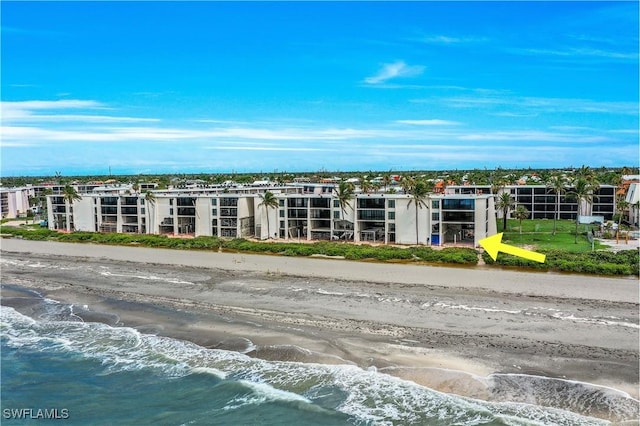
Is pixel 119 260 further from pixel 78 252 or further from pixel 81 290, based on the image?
pixel 81 290

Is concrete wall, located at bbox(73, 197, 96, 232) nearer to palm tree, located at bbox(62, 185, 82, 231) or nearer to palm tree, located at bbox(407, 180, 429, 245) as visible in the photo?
palm tree, located at bbox(62, 185, 82, 231)

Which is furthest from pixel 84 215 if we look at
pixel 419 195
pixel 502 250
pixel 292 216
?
pixel 502 250

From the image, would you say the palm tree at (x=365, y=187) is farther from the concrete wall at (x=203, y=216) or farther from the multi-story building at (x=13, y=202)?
the multi-story building at (x=13, y=202)

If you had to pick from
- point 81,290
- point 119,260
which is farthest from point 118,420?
point 119,260

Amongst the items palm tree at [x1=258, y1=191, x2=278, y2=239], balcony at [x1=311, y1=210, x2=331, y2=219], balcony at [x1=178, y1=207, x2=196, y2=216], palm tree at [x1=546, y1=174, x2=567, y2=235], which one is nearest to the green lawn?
palm tree at [x1=546, y1=174, x2=567, y2=235]

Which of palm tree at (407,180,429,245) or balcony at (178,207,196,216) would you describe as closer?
palm tree at (407,180,429,245)

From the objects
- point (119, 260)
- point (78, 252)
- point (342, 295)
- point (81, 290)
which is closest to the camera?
point (342, 295)
